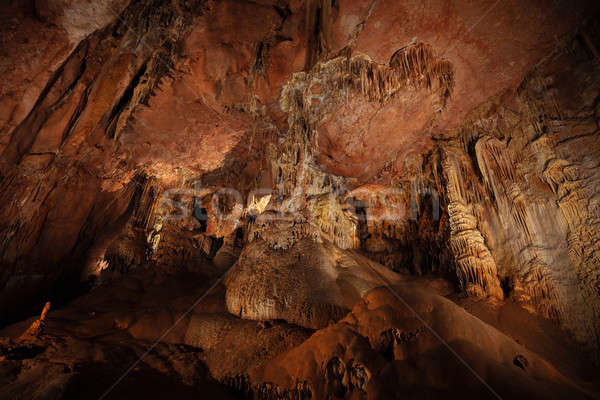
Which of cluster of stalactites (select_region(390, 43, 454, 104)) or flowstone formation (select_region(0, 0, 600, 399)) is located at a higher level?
cluster of stalactites (select_region(390, 43, 454, 104))

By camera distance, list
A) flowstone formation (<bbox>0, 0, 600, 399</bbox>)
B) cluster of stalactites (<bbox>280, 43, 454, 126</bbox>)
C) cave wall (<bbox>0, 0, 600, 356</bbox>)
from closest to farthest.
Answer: flowstone formation (<bbox>0, 0, 600, 399</bbox>) → cave wall (<bbox>0, 0, 600, 356</bbox>) → cluster of stalactites (<bbox>280, 43, 454, 126</bbox>)

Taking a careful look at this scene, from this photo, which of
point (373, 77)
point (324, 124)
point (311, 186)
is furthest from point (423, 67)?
point (311, 186)

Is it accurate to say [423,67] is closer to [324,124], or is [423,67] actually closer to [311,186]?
[324,124]

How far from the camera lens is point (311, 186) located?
9195mm

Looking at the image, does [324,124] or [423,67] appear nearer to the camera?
[423,67]

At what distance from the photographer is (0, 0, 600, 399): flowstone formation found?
349 cm

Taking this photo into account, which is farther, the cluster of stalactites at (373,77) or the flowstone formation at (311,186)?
the cluster of stalactites at (373,77)

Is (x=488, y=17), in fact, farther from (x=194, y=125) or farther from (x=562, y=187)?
(x=194, y=125)

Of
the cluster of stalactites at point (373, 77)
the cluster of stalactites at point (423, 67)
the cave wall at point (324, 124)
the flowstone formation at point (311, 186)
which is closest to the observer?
the flowstone formation at point (311, 186)

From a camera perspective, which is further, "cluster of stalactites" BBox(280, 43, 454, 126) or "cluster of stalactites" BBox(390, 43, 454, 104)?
"cluster of stalactites" BBox(280, 43, 454, 126)

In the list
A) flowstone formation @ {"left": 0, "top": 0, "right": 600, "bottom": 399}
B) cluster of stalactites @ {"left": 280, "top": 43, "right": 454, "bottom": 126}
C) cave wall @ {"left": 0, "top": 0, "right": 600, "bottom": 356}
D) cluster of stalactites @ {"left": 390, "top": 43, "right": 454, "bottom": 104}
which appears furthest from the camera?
cluster of stalactites @ {"left": 280, "top": 43, "right": 454, "bottom": 126}

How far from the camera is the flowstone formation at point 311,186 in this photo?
3.49m

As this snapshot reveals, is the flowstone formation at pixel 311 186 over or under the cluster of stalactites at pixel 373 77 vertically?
under

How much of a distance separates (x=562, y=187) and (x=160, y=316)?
27.5ft
